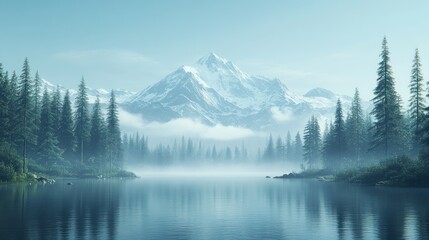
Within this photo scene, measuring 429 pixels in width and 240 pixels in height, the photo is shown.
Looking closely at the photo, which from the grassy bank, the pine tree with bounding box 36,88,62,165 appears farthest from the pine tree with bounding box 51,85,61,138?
the grassy bank

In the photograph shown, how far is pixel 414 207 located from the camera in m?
31.3

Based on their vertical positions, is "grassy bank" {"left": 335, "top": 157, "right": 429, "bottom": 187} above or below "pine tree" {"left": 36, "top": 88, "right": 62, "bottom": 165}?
below

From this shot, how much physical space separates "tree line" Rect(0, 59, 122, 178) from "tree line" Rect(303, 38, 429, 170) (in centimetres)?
5152

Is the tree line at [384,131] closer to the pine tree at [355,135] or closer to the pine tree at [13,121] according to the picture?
the pine tree at [355,135]

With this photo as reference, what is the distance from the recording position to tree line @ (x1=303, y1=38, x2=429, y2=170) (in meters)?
71.9

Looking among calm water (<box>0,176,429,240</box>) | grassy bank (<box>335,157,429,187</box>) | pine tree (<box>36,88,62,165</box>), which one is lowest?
calm water (<box>0,176,429,240</box>)

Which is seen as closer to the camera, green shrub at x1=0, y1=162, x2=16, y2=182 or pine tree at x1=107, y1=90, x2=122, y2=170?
green shrub at x1=0, y1=162, x2=16, y2=182

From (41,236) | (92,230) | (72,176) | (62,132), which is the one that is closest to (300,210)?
(92,230)

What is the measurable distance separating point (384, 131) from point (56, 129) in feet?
223

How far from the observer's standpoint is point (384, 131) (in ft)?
237

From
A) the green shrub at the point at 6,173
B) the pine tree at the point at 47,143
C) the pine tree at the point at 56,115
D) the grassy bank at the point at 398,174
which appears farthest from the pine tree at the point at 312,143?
the green shrub at the point at 6,173

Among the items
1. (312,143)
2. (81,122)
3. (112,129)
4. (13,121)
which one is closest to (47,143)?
(81,122)

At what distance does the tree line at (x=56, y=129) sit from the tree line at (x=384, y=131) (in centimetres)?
5152

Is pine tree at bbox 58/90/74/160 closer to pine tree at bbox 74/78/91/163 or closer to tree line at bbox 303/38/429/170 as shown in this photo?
pine tree at bbox 74/78/91/163
